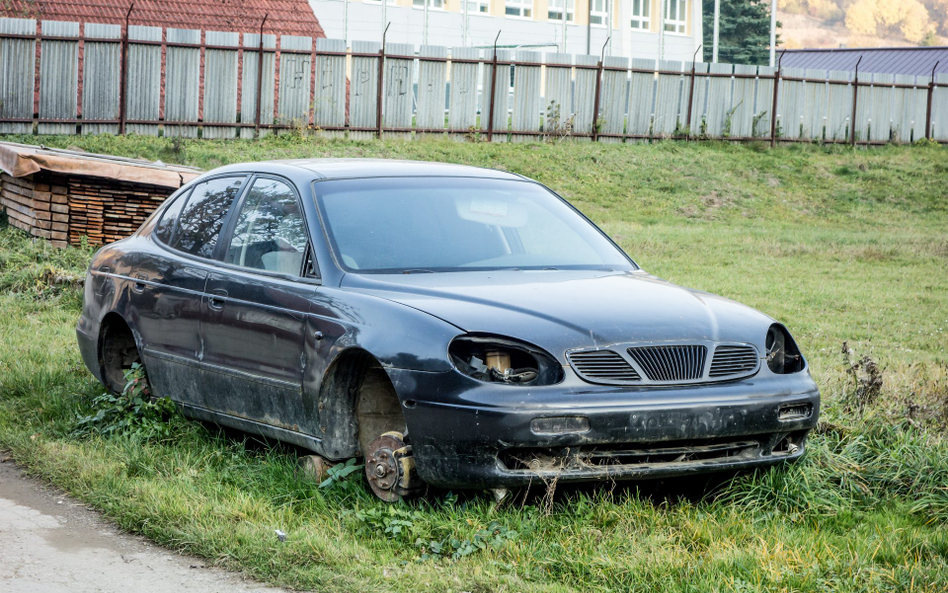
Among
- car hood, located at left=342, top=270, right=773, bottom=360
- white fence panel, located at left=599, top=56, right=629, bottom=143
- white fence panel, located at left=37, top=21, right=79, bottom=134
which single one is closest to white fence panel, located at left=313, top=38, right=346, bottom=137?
white fence panel, located at left=37, top=21, right=79, bottom=134

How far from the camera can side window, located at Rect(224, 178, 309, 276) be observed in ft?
17.6

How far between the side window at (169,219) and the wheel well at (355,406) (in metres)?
1.97

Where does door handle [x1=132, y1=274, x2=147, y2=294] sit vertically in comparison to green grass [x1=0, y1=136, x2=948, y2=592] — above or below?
above

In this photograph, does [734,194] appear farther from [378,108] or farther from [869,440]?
[869,440]

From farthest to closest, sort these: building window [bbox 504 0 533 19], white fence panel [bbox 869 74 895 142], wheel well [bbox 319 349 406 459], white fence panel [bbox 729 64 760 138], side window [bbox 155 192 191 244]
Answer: building window [bbox 504 0 533 19] → white fence panel [bbox 869 74 895 142] → white fence panel [bbox 729 64 760 138] → side window [bbox 155 192 191 244] → wheel well [bbox 319 349 406 459]

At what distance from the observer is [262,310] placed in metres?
5.25

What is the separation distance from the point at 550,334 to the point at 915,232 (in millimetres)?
17614

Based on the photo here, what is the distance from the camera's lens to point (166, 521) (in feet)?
15.3

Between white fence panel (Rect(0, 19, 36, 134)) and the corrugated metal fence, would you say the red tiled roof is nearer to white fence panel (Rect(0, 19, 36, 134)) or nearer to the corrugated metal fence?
white fence panel (Rect(0, 19, 36, 134))

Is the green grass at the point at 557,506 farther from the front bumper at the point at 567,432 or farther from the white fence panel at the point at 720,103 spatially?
the white fence panel at the point at 720,103

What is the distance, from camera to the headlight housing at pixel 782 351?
16.3 ft

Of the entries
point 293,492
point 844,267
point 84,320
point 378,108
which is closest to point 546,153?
point 378,108

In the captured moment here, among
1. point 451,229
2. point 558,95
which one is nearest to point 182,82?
point 558,95

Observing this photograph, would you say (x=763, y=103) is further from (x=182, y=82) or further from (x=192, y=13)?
(x=192, y=13)
